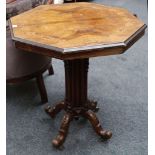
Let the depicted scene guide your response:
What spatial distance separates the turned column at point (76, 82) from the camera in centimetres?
146

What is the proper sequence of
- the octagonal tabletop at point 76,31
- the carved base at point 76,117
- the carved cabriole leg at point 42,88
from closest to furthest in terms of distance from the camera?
the octagonal tabletop at point 76,31, the carved base at point 76,117, the carved cabriole leg at point 42,88

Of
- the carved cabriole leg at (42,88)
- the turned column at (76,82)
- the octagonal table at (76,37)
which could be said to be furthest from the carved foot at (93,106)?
the carved cabriole leg at (42,88)

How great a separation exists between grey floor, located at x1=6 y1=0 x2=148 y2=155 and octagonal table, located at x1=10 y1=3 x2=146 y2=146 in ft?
0.26

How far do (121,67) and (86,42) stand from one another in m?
1.34

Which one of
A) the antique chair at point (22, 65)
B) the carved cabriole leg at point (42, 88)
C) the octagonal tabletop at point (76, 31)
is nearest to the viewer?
the octagonal tabletop at point (76, 31)

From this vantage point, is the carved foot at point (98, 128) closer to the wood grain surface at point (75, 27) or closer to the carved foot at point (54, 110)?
the carved foot at point (54, 110)

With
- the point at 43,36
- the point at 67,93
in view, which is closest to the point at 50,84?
the point at 67,93

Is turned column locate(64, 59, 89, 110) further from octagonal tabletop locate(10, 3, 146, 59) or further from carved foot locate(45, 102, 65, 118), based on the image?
octagonal tabletop locate(10, 3, 146, 59)

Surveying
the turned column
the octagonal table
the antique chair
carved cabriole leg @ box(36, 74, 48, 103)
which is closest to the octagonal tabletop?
the octagonal table

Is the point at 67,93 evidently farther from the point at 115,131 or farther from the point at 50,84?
the point at 50,84

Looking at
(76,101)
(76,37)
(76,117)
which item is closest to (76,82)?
(76,101)

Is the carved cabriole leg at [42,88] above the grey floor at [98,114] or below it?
above

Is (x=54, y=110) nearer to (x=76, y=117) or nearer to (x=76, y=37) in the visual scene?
(x=76, y=117)
